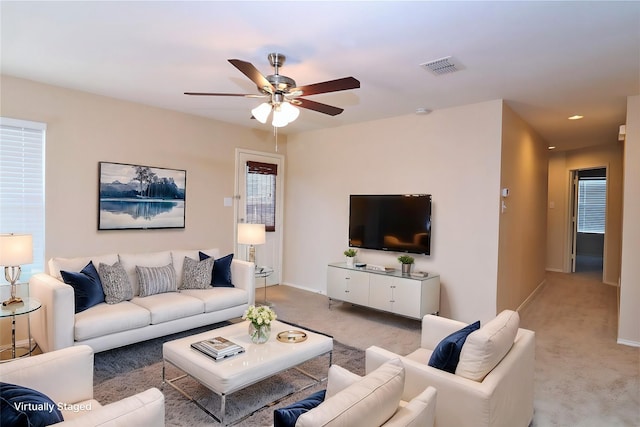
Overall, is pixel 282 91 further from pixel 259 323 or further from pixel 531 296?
pixel 531 296

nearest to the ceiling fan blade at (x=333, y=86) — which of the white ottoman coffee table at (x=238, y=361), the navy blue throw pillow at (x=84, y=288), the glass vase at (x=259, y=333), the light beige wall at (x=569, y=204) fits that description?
the glass vase at (x=259, y=333)

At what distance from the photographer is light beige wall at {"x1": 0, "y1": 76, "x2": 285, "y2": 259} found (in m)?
3.77

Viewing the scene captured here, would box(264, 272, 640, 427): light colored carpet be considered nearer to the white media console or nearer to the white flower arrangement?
the white media console

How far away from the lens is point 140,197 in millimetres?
4453

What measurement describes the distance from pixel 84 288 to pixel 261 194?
3.02 metres

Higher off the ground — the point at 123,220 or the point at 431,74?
the point at 431,74

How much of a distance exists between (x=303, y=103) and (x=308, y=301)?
3.19 metres

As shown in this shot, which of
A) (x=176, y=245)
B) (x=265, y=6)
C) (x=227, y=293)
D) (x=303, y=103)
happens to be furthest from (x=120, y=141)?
(x=265, y=6)

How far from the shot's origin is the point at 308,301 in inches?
209

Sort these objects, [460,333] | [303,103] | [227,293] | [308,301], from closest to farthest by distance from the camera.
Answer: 1. [460,333]
2. [303,103]
3. [227,293]
4. [308,301]

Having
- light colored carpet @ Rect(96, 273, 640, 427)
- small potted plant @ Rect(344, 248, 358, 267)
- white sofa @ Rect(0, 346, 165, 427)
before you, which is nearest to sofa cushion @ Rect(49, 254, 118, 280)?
light colored carpet @ Rect(96, 273, 640, 427)

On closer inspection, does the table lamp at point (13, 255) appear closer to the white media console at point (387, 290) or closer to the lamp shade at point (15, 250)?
the lamp shade at point (15, 250)

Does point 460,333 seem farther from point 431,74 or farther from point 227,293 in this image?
point 227,293

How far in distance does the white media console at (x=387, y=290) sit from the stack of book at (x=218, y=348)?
2238mm
